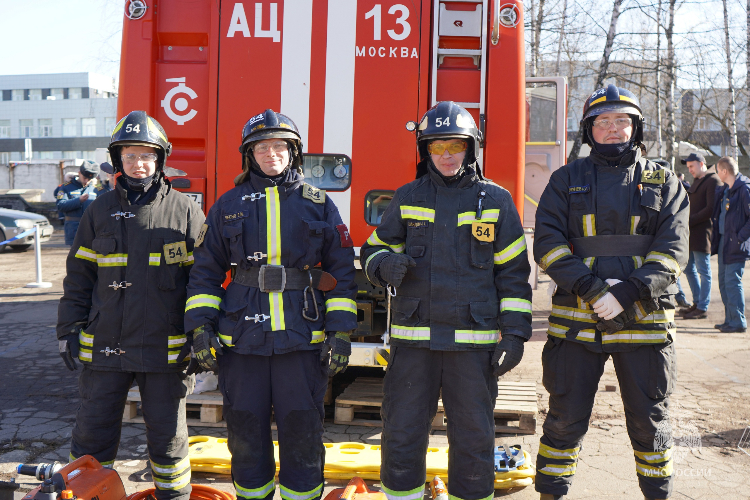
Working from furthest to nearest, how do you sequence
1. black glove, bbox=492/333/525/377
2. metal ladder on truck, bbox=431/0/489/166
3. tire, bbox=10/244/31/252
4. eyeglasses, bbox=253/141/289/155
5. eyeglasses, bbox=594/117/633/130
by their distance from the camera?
tire, bbox=10/244/31/252 < metal ladder on truck, bbox=431/0/489/166 < eyeglasses, bbox=594/117/633/130 < eyeglasses, bbox=253/141/289/155 < black glove, bbox=492/333/525/377

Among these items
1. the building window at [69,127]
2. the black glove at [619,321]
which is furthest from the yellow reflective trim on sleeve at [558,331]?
the building window at [69,127]

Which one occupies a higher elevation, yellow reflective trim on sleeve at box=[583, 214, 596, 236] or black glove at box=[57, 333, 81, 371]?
yellow reflective trim on sleeve at box=[583, 214, 596, 236]

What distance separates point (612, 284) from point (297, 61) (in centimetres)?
251

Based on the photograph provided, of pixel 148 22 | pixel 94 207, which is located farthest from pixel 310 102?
pixel 94 207

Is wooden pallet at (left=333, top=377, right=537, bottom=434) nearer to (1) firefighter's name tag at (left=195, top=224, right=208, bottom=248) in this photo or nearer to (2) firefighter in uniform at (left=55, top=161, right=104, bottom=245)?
(1) firefighter's name tag at (left=195, top=224, right=208, bottom=248)

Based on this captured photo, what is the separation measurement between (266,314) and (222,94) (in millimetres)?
1957

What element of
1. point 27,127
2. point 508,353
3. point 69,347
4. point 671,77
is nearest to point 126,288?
point 69,347

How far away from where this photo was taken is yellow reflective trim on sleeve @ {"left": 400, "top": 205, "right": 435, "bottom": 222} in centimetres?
307

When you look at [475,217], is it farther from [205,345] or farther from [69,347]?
[69,347]

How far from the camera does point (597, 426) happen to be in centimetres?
476

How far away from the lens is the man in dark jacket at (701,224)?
8.16m

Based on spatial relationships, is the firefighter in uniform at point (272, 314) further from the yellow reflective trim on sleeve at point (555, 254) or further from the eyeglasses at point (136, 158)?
the yellow reflective trim on sleeve at point (555, 254)

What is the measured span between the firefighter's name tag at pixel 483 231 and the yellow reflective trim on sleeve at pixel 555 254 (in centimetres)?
39

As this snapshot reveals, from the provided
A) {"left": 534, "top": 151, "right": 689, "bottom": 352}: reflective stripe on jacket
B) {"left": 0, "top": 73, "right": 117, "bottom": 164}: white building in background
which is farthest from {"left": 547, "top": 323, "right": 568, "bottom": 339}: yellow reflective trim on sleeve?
{"left": 0, "top": 73, "right": 117, "bottom": 164}: white building in background
